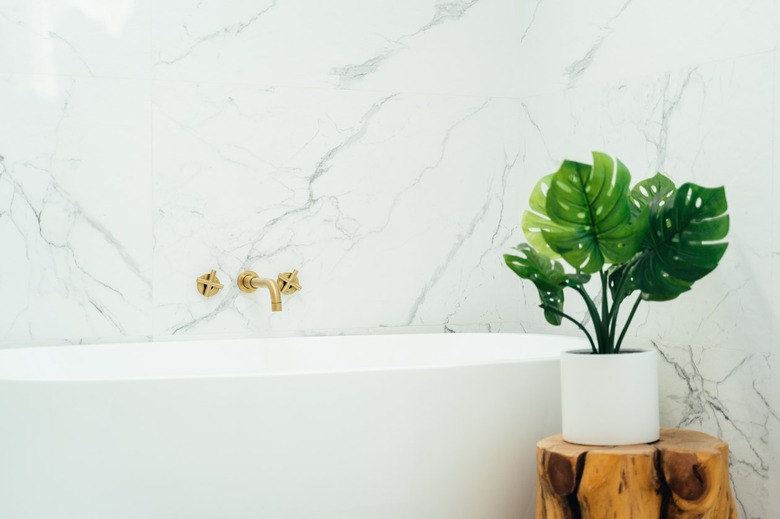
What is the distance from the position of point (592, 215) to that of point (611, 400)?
0.35 meters

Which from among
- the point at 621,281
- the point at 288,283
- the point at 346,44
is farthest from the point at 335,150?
the point at 621,281

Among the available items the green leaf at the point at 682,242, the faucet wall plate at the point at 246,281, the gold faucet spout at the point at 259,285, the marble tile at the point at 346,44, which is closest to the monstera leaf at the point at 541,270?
the green leaf at the point at 682,242

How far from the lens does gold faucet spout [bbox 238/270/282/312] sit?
2.31m

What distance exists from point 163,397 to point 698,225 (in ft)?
3.42

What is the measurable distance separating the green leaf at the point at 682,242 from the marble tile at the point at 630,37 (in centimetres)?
43

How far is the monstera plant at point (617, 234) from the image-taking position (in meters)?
1.50

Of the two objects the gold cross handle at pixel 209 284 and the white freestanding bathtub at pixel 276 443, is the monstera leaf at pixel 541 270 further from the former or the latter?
the gold cross handle at pixel 209 284

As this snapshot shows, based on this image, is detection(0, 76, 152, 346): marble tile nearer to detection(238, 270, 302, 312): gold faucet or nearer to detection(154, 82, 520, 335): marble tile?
detection(154, 82, 520, 335): marble tile

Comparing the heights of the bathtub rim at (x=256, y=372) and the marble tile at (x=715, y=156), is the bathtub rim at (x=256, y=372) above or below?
below

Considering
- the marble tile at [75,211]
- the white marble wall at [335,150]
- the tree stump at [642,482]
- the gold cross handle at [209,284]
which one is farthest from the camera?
the gold cross handle at [209,284]

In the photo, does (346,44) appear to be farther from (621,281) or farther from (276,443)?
(276,443)

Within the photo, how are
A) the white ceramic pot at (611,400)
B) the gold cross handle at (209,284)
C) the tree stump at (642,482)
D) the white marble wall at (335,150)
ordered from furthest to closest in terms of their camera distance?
the gold cross handle at (209,284)
the white marble wall at (335,150)
the white ceramic pot at (611,400)
the tree stump at (642,482)

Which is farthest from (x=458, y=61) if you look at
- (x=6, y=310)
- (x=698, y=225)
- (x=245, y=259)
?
(x=6, y=310)

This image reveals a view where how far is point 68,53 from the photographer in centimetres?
229
